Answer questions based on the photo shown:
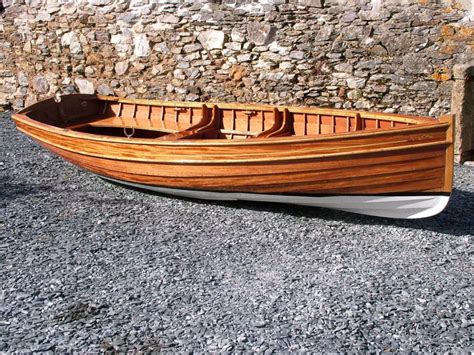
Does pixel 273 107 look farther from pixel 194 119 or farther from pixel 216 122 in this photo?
pixel 194 119

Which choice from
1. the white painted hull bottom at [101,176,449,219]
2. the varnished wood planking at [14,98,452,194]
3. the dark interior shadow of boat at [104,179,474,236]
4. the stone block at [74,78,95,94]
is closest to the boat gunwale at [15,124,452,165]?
the varnished wood planking at [14,98,452,194]

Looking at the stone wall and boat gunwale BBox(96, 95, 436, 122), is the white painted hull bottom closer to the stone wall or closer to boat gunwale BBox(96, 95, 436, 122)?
boat gunwale BBox(96, 95, 436, 122)

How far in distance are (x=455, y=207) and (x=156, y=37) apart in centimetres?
463

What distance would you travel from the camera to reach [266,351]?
11.2 ft

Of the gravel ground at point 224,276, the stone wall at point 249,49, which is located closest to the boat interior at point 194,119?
the gravel ground at point 224,276

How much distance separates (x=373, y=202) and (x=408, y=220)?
51 centimetres

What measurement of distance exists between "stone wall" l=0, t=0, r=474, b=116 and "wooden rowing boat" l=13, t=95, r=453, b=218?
1.50 metres

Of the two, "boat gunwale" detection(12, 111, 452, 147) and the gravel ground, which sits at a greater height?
"boat gunwale" detection(12, 111, 452, 147)

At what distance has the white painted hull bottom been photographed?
4914 mm

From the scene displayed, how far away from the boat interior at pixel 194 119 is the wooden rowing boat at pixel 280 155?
0.01 metres

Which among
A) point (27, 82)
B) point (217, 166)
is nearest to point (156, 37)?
point (27, 82)

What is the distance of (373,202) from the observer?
16.7 ft

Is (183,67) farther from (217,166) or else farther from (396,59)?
(217,166)

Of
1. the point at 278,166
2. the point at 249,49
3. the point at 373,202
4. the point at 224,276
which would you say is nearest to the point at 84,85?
the point at 249,49
